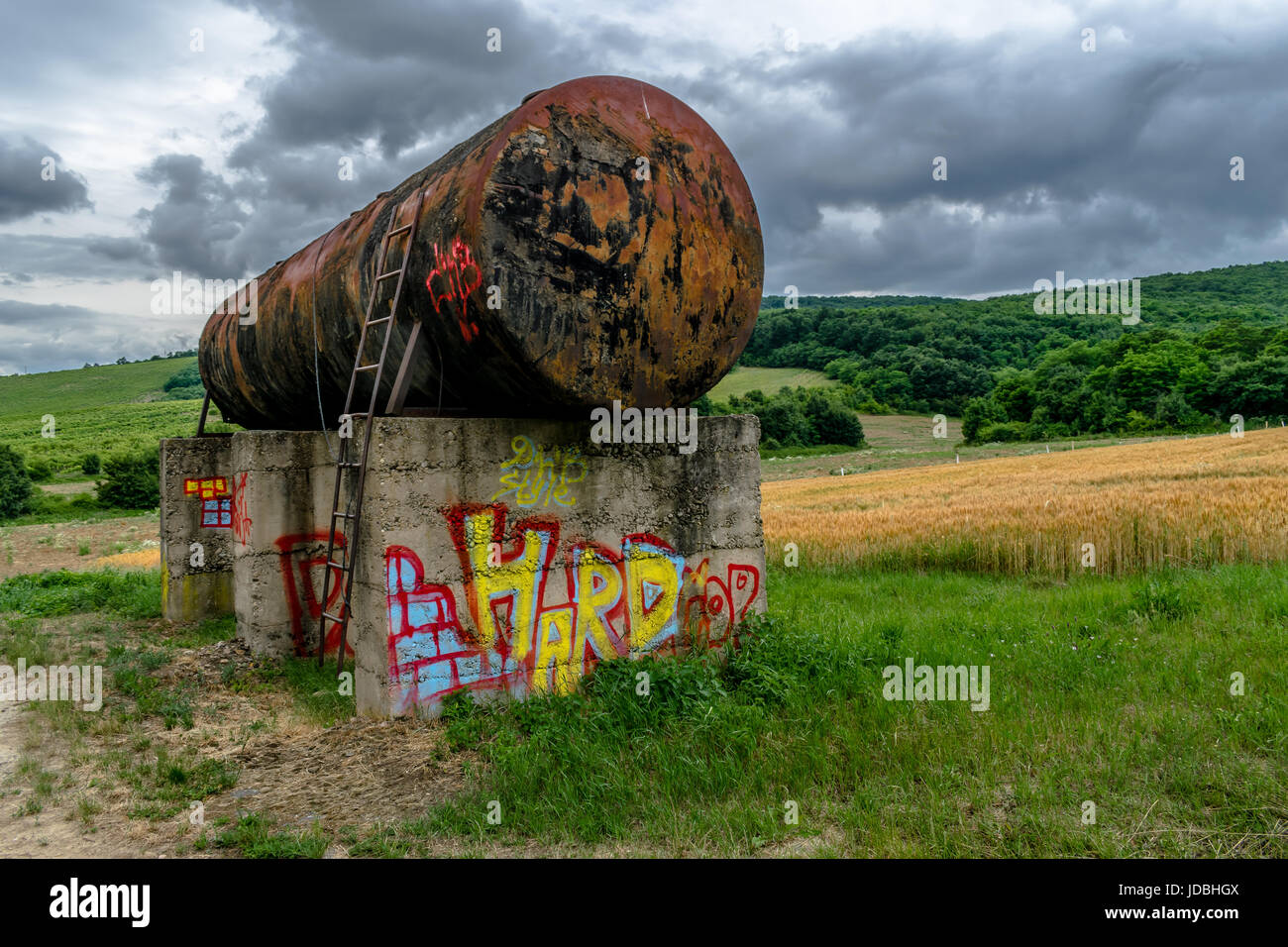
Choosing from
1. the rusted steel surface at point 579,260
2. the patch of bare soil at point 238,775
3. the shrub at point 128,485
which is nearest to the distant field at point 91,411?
the shrub at point 128,485

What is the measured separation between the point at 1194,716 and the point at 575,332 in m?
4.94

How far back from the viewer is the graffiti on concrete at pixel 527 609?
5.65 m

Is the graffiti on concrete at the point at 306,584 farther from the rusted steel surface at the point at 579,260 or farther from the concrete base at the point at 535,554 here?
the rusted steel surface at the point at 579,260

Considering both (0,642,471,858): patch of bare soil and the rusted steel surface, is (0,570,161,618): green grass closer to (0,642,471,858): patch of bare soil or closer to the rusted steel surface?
(0,642,471,858): patch of bare soil

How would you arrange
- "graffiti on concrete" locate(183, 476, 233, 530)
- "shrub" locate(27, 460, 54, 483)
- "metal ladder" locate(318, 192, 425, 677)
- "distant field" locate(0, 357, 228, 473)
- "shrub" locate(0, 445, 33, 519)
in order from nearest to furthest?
"metal ladder" locate(318, 192, 425, 677), "graffiti on concrete" locate(183, 476, 233, 530), "shrub" locate(0, 445, 33, 519), "shrub" locate(27, 460, 54, 483), "distant field" locate(0, 357, 228, 473)

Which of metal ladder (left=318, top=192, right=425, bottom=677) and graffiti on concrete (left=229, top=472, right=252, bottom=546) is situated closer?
metal ladder (left=318, top=192, right=425, bottom=677)

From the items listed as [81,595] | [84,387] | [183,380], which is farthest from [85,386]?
[81,595]

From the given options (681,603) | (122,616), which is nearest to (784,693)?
(681,603)

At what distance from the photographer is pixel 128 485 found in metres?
46.8

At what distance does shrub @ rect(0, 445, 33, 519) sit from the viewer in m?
43.7

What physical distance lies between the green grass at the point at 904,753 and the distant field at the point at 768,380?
6502 cm

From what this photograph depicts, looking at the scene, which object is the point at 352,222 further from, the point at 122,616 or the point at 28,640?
the point at 122,616

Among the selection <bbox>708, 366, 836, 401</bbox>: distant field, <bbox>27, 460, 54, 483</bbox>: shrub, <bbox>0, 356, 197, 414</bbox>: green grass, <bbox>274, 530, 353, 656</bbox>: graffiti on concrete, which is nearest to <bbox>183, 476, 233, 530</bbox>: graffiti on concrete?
<bbox>274, 530, 353, 656</bbox>: graffiti on concrete

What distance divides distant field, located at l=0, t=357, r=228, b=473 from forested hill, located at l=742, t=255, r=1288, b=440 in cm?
5058
